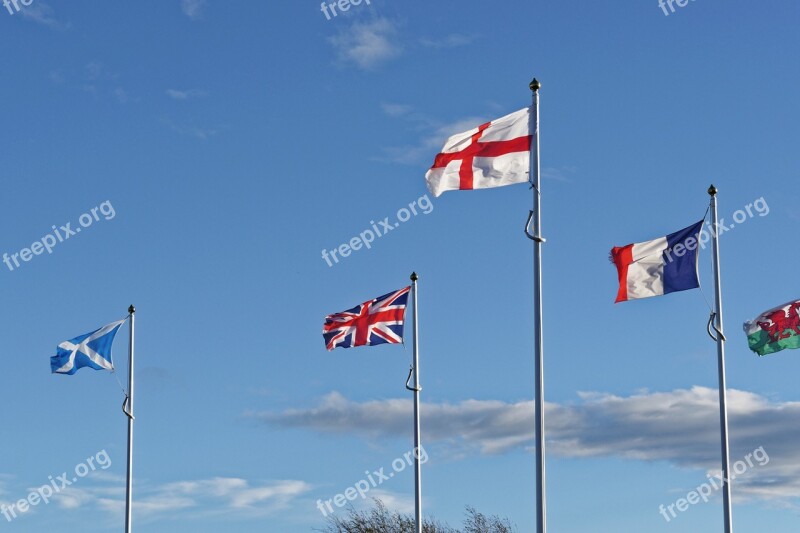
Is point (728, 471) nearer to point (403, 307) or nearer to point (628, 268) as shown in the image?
point (628, 268)

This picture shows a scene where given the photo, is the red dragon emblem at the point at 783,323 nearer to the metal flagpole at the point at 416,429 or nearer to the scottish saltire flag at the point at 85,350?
the metal flagpole at the point at 416,429

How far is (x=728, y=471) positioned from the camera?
29875 millimetres

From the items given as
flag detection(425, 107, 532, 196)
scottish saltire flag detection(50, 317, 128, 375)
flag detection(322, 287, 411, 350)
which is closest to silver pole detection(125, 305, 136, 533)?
scottish saltire flag detection(50, 317, 128, 375)

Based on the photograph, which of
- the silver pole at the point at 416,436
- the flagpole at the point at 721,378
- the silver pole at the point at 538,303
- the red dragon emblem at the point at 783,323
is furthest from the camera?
the silver pole at the point at 416,436

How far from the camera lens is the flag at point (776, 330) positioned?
32.5 metres

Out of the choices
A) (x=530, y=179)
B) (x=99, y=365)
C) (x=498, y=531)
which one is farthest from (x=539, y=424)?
(x=498, y=531)

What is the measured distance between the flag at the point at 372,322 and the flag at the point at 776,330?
32.4ft

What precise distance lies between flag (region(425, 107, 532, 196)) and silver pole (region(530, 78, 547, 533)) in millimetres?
172

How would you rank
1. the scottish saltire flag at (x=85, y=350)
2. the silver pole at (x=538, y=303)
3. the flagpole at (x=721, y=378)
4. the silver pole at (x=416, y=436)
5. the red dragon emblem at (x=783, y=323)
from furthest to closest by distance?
the scottish saltire flag at (x=85, y=350)
the silver pole at (x=416, y=436)
the red dragon emblem at (x=783, y=323)
the flagpole at (x=721, y=378)
the silver pole at (x=538, y=303)

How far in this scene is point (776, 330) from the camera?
32688 millimetres

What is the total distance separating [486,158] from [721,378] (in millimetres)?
7815

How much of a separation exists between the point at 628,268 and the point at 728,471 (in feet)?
16.4

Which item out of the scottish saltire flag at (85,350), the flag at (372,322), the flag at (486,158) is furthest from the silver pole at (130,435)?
the flag at (486,158)

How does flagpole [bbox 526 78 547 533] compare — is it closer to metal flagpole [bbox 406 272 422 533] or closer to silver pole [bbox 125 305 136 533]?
metal flagpole [bbox 406 272 422 533]
